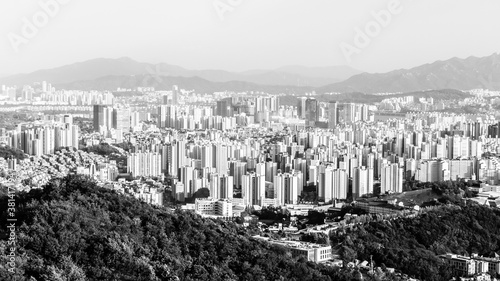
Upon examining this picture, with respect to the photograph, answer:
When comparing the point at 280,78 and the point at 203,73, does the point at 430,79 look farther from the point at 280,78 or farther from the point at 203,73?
the point at 203,73

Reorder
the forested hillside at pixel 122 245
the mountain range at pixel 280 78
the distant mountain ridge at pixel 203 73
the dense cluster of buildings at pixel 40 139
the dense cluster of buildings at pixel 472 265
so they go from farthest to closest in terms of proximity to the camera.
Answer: the mountain range at pixel 280 78, the distant mountain ridge at pixel 203 73, the dense cluster of buildings at pixel 40 139, the dense cluster of buildings at pixel 472 265, the forested hillside at pixel 122 245

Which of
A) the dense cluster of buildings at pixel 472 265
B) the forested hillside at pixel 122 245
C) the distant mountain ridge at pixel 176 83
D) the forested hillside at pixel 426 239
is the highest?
the distant mountain ridge at pixel 176 83

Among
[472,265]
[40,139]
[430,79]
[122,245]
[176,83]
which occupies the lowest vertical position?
[472,265]

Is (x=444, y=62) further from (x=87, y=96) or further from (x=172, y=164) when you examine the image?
(x=172, y=164)

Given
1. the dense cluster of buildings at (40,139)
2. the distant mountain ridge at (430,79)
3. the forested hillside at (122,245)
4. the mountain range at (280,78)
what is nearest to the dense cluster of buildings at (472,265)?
the forested hillside at (122,245)

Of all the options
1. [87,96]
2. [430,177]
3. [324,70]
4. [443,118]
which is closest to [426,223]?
[430,177]

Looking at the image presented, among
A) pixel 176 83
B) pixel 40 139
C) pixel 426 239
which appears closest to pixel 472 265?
pixel 426 239

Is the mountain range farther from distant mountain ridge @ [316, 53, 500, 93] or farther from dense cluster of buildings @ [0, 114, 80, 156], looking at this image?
dense cluster of buildings @ [0, 114, 80, 156]

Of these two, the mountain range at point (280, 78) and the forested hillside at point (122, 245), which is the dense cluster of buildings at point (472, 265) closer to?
the forested hillside at point (122, 245)

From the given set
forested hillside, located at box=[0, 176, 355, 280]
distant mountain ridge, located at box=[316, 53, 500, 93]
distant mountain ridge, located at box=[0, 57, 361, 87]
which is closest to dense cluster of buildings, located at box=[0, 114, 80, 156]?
forested hillside, located at box=[0, 176, 355, 280]
